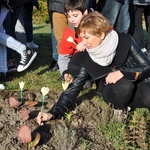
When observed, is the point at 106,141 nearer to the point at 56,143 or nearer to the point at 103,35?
the point at 56,143

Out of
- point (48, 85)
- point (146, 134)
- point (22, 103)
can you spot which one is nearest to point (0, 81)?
point (48, 85)

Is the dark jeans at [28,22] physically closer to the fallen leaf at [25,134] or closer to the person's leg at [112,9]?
the person's leg at [112,9]

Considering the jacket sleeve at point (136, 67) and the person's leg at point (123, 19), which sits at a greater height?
the jacket sleeve at point (136, 67)

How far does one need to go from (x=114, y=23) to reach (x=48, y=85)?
1562 mm

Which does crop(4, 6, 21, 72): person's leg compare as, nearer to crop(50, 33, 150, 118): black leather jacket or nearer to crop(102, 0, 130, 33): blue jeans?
crop(102, 0, 130, 33): blue jeans

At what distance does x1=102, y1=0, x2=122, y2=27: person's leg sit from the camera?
523 centimetres

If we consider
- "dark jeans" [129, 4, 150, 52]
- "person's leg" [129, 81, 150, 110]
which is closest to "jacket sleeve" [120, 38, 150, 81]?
"person's leg" [129, 81, 150, 110]

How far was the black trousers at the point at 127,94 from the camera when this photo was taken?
11.2 ft

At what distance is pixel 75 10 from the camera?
4.04 meters

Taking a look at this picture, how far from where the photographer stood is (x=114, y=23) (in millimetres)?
5434

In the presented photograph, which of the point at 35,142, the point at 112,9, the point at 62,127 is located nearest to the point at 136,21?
the point at 112,9

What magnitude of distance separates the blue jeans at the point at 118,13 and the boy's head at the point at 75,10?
1232 millimetres

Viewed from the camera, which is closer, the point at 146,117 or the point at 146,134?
the point at 146,134

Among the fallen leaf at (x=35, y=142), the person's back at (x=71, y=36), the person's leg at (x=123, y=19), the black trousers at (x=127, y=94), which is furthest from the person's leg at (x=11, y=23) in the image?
the fallen leaf at (x=35, y=142)
